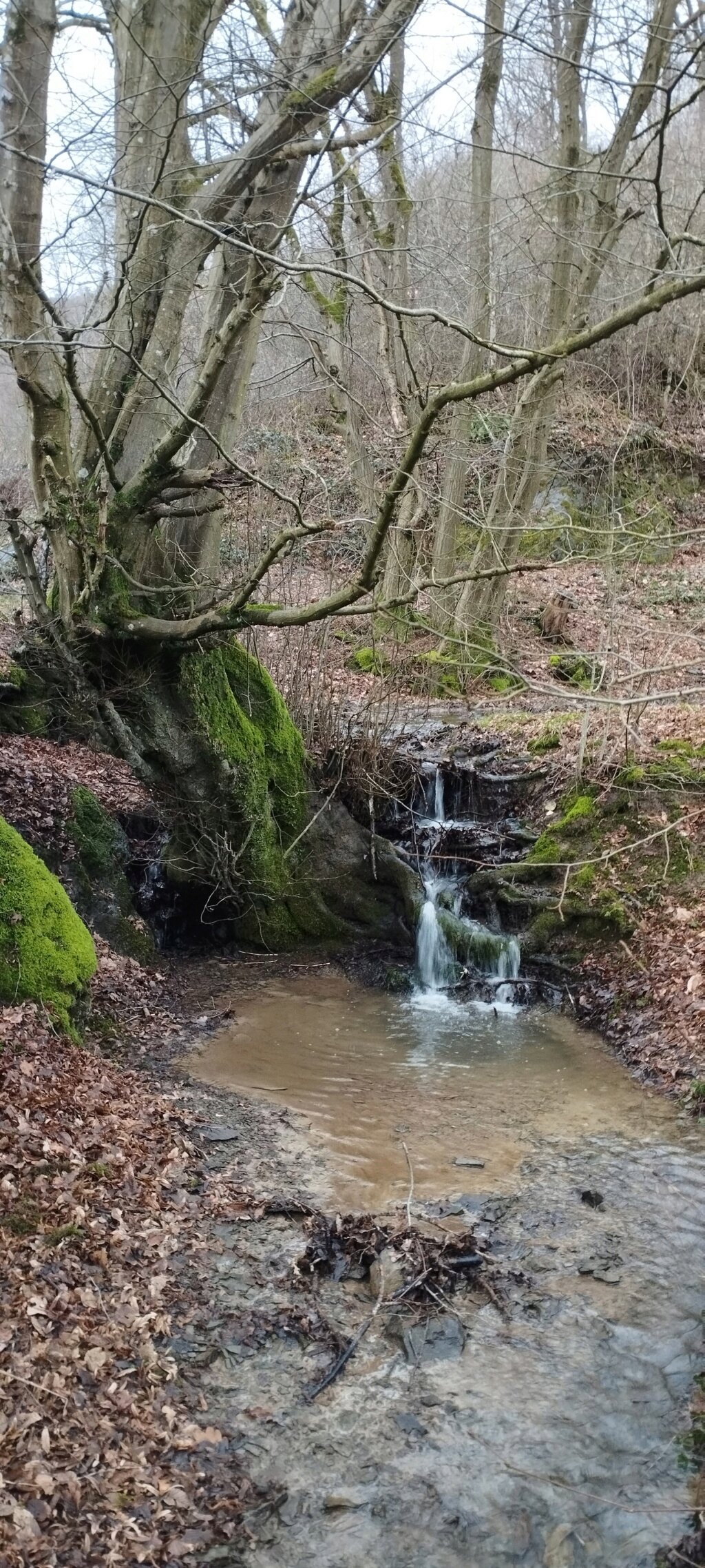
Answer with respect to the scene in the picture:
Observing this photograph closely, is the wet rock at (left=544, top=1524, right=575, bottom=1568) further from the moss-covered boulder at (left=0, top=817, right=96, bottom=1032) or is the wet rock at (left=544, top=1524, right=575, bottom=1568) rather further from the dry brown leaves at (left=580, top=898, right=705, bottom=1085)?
the dry brown leaves at (left=580, top=898, right=705, bottom=1085)

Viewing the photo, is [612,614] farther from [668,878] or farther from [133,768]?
[133,768]

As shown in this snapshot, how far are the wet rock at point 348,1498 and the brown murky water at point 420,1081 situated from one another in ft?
5.96

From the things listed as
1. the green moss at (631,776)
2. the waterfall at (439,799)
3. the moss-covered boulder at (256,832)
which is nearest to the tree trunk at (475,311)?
the waterfall at (439,799)

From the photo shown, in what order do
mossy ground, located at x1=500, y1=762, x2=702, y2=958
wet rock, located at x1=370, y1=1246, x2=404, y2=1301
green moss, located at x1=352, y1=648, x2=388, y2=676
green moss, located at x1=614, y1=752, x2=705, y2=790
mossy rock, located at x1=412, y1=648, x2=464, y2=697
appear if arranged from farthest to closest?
mossy rock, located at x1=412, y1=648, x2=464, y2=697
green moss, located at x1=352, y1=648, x2=388, y2=676
green moss, located at x1=614, y1=752, x2=705, y2=790
mossy ground, located at x1=500, y1=762, x2=702, y2=958
wet rock, located at x1=370, y1=1246, x2=404, y2=1301

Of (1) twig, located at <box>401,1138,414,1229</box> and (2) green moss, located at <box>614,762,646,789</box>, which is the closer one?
(1) twig, located at <box>401,1138,414,1229</box>

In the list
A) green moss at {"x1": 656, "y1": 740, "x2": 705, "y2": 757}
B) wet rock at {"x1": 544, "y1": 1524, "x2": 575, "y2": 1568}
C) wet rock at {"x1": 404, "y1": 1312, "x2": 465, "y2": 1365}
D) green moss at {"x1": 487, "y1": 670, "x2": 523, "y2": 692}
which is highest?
green moss at {"x1": 487, "y1": 670, "x2": 523, "y2": 692}

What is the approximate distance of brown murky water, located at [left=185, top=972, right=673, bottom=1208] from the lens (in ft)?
19.8

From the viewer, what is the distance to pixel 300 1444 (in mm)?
3809

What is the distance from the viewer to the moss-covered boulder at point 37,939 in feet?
19.7

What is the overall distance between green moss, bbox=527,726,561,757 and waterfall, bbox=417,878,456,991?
237 centimetres

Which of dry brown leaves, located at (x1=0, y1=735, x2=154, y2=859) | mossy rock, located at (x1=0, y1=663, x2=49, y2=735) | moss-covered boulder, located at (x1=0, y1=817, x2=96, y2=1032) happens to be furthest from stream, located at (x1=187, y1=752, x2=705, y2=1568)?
mossy rock, located at (x1=0, y1=663, x2=49, y2=735)

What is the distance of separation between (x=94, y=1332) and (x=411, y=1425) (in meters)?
1.32

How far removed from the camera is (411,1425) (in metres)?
3.96

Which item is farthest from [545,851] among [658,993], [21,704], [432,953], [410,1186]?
[21,704]
